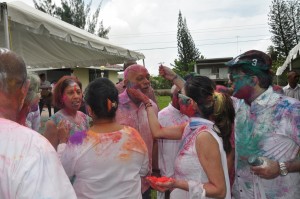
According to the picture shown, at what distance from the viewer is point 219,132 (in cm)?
228

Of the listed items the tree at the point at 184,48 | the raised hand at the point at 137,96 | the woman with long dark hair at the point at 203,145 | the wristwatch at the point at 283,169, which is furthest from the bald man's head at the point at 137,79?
the tree at the point at 184,48

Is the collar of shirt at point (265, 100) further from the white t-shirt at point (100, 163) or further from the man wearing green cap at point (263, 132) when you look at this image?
the white t-shirt at point (100, 163)

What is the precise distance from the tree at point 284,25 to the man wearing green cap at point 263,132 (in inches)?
1237

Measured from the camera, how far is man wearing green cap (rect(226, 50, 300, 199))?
2402mm

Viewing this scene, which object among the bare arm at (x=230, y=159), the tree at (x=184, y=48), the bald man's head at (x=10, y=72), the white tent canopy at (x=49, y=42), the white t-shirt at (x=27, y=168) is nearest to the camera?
the white t-shirt at (x=27, y=168)

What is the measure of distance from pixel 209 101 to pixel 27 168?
4.77 feet

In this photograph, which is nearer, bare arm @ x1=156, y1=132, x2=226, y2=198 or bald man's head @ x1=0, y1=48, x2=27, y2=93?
bald man's head @ x1=0, y1=48, x2=27, y2=93

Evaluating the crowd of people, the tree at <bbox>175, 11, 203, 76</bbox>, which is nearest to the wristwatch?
the crowd of people

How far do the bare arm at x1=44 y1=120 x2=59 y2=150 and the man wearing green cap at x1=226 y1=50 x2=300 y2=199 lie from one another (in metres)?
1.57

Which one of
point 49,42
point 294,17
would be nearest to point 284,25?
point 294,17

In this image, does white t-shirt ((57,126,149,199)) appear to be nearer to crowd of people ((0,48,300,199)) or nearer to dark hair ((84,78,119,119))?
crowd of people ((0,48,300,199))

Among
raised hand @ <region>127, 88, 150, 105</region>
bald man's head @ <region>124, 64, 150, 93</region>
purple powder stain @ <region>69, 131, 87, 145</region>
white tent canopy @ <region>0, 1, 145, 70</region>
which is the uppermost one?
white tent canopy @ <region>0, 1, 145, 70</region>

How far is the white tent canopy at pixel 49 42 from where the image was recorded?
12.2ft

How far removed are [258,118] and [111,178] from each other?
1191 millimetres
